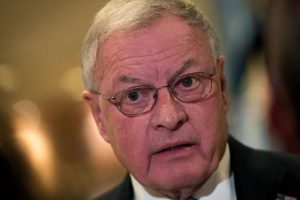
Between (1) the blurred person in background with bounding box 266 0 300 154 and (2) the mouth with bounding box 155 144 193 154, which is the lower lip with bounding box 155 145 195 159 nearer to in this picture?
(2) the mouth with bounding box 155 144 193 154

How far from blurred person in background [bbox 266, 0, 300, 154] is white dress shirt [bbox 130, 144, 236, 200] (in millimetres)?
373

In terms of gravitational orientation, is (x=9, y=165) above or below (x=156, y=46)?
below

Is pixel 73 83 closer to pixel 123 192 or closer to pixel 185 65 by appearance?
pixel 123 192

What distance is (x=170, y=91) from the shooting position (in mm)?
905

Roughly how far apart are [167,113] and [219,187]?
0.95 ft

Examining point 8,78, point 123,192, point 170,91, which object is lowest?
point 123,192

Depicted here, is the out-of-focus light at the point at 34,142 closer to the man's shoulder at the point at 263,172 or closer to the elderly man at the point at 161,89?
the elderly man at the point at 161,89

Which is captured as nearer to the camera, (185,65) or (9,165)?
(185,65)

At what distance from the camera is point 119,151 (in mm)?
994

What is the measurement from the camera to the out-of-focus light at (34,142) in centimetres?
134

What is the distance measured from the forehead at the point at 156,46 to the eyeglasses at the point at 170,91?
0.13 feet

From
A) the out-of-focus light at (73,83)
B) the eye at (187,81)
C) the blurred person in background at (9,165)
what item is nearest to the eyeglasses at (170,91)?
the eye at (187,81)

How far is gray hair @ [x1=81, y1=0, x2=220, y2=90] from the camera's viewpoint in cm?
93

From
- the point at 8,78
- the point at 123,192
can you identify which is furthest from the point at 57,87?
the point at 123,192
